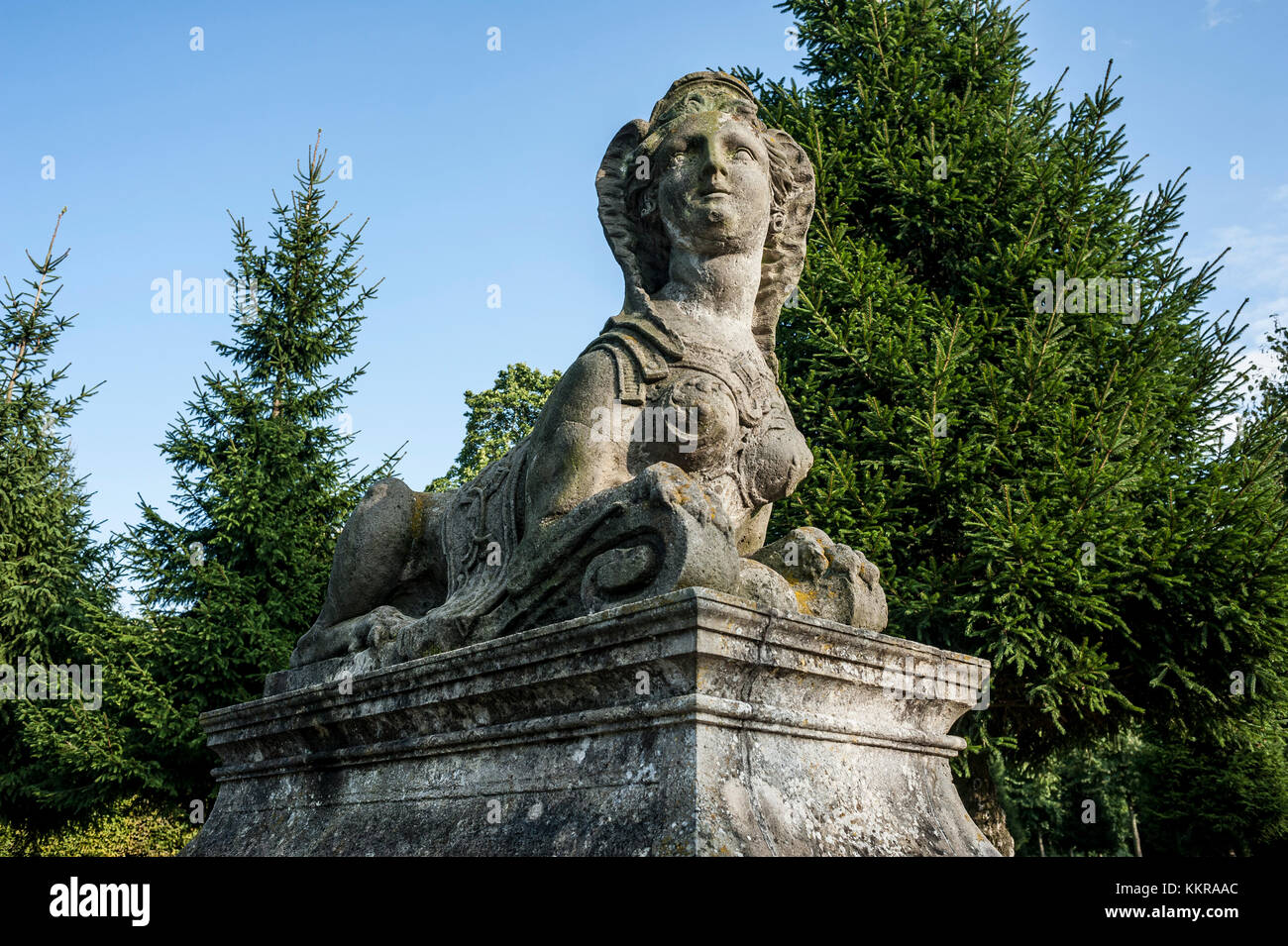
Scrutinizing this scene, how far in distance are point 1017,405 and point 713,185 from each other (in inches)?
221

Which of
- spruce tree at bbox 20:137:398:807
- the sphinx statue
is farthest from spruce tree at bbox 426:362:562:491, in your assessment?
the sphinx statue

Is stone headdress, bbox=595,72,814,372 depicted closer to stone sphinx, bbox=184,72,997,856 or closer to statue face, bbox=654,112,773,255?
stone sphinx, bbox=184,72,997,856

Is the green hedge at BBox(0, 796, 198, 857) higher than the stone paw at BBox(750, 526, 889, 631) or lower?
lower

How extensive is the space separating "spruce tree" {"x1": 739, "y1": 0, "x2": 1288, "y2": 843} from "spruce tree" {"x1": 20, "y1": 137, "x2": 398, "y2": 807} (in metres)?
6.31

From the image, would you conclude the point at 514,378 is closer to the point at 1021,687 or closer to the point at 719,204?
the point at 1021,687

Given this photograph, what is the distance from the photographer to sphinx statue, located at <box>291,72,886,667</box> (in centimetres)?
346

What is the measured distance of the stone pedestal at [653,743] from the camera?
2922 millimetres

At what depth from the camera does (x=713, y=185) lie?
4.21 m

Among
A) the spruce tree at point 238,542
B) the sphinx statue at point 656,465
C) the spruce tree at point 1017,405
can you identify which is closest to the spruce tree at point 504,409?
the spruce tree at point 238,542

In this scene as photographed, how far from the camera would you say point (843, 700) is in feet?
11.2

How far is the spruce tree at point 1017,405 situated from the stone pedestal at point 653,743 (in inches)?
197

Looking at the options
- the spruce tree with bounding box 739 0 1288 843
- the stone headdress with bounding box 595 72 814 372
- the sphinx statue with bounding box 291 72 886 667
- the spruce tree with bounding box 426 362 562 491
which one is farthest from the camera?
the spruce tree with bounding box 426 362 562 491

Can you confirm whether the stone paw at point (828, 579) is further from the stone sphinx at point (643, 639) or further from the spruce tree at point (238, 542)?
the spruce tree at point (238, 542)

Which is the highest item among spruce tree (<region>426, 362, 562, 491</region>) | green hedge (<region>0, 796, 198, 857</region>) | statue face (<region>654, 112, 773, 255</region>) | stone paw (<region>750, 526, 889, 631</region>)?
spruce tree (<region>426, 362, 562, 491</region>)
